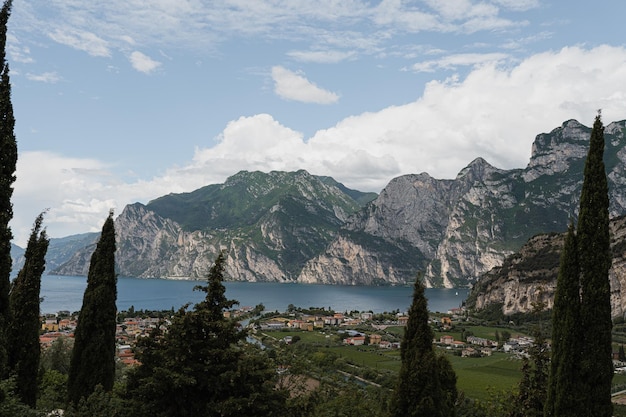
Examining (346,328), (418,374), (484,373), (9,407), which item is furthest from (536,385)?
(346,328)

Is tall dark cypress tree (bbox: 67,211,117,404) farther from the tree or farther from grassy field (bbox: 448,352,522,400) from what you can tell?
grassy field (bbox: 448,352,522,400)

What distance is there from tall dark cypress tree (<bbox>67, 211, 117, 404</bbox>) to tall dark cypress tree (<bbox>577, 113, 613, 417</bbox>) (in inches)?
731

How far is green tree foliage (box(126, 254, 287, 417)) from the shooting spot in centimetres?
1143

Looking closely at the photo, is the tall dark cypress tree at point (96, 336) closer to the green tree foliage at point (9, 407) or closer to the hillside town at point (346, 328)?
the green tree foliage at point (9, 407)

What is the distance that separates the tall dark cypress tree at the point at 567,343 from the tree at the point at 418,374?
4228 mm

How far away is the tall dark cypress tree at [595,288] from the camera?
1453cm

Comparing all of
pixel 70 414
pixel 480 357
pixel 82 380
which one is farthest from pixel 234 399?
pixel 480 357

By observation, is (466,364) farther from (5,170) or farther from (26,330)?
(5,170)

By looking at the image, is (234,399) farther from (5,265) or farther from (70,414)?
(5,265)

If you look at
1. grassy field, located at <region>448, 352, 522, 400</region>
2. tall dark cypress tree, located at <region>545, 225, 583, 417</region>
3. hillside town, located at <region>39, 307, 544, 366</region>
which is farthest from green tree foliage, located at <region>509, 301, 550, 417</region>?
hillside town, located at <region>39, 307, 544, 366</region>

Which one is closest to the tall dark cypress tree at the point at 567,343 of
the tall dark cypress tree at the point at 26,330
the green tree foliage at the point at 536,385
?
the green tree foliage at the point at 536,385

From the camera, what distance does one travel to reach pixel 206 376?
461 inches

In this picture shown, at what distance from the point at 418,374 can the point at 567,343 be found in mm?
5687

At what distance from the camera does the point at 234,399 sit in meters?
11.2
